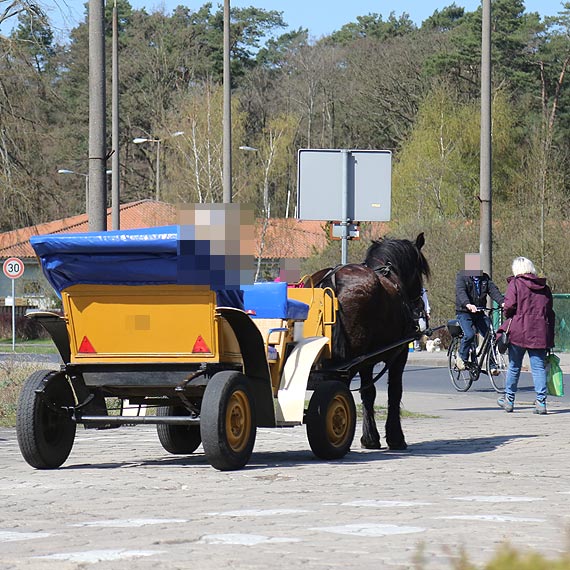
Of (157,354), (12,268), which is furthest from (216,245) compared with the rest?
(12,268)

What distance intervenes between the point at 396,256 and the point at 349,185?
4362 mm

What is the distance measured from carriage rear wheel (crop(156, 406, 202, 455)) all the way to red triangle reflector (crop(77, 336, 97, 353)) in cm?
162

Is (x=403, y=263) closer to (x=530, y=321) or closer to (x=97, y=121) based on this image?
(x=97, y=121)

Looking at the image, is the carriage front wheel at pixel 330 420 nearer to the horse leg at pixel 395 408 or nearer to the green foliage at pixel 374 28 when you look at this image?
the horse leg at pixel 395 408

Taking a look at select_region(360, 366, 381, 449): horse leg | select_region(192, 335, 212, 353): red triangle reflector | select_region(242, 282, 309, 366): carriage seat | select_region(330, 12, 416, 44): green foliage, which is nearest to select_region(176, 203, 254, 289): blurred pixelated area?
select_region(192, 335, 212, 353): red triangle reflector

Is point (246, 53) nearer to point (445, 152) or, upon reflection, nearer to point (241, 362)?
point (445, 152)

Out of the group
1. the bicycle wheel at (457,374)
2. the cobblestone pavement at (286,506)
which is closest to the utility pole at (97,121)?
the cobblestone pavement at (286,506)

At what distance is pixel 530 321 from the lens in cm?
1744

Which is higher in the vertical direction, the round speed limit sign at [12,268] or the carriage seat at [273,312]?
the carriage seat at [273,312]

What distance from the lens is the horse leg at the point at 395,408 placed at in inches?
501

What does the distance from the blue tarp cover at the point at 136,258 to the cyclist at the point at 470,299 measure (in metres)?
11.1

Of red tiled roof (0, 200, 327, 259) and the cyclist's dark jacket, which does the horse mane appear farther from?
red tiled roof (0, 200, 327, 259)

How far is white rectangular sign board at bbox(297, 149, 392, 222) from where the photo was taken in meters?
17.4

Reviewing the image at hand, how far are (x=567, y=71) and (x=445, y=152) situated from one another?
32.4ft
